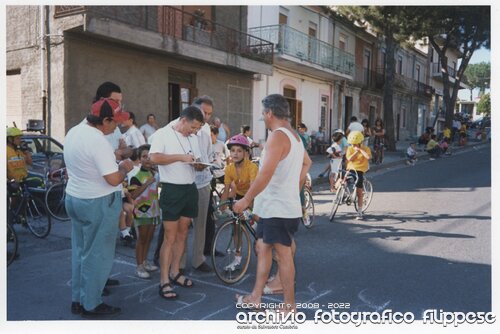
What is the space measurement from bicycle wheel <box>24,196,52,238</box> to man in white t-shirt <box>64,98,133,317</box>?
2.89 m

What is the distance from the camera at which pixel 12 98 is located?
11969mm

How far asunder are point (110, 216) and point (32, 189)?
3891 millimetres

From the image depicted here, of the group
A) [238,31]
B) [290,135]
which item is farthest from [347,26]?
[290,135]

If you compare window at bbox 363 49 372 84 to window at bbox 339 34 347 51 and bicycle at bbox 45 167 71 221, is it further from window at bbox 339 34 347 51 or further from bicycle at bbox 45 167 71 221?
bicycle at bbox 45 167 71 221

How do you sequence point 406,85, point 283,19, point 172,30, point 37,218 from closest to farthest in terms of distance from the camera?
1. point 37,218
2. point 172,30
3. point 283,19
4. point 406,85

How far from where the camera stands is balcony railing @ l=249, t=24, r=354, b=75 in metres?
16.8

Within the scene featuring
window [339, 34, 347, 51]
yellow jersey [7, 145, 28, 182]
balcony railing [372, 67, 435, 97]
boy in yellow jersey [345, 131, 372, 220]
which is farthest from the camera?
balcony railing [372, 67, 435, 97]

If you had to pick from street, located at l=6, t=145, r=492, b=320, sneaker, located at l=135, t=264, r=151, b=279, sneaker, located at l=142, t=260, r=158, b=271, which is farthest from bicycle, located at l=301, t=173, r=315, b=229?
sneaker, located at l=135, t=264, r=151, b=279

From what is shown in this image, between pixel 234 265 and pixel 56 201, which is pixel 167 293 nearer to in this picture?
pixel 234 265

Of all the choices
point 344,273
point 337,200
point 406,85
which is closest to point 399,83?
point 406,85

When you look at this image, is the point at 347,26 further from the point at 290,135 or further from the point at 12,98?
the point at 290,135

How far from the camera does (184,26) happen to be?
1344 centimetres

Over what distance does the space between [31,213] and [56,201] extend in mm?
889

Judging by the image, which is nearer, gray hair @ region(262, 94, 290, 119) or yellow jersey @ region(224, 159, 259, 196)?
gray hair @ region(262, 94, 290, 119)
